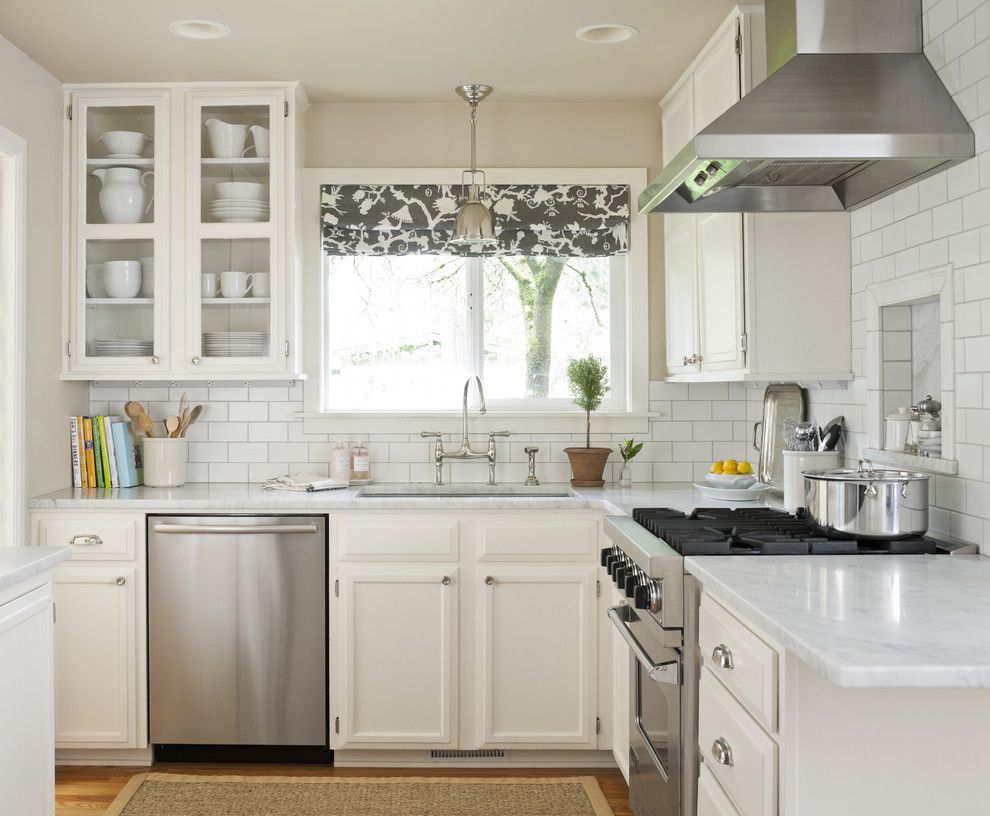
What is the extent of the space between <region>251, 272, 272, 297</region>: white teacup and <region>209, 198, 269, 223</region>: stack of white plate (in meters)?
0.21

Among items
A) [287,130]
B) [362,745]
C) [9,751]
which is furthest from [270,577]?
[287,130]

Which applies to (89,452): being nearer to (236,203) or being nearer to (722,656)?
(236,203)

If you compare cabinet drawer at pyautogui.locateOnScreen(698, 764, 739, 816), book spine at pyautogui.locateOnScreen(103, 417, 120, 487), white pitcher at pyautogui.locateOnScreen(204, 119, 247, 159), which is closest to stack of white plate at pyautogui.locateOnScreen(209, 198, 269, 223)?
white pitcher at pyautogui.locateOnScreen(204, 119, 247, 159)

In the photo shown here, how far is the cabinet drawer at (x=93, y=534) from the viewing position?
11.3 ft

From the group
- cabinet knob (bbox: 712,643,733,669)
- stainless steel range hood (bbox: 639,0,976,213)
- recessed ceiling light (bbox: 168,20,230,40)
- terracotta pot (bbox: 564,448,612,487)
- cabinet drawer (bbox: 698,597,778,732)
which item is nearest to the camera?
cabinet drawer (bbox: 698,597,778,732)

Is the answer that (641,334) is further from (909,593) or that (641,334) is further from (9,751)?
(9,751)

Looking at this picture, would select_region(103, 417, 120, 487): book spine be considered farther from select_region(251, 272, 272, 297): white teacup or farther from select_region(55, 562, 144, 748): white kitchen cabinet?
select_region(251, 272, 272, 297): white teacup

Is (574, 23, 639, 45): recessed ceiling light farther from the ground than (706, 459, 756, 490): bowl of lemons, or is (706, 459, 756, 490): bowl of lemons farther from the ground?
(574, 23, 639, 45): recessed ceiling light

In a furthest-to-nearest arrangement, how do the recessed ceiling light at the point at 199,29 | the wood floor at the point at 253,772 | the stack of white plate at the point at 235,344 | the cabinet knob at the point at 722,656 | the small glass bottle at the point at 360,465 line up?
the small glass bottle at the point at 360,465 → the stack of white plate at the point at 235,344 → the wood floor at the point at 253,772 → the recessed ceiling light at the point at 199,29 → the cabinet knob at the point at 722,656

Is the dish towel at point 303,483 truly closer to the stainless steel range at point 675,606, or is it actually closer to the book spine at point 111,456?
the book spine at point 111,456

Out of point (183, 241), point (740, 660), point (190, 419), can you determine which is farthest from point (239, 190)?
point (740, 660)

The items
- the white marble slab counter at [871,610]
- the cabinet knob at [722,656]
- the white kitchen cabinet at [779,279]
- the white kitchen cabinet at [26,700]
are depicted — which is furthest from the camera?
the white kitchen cabinet at [779,279]

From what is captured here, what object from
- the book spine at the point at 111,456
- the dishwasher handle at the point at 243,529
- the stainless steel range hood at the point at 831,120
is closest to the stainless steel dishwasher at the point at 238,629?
the dishwasher handle at the point at 243,529

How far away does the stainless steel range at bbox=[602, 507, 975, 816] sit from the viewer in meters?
2.24
